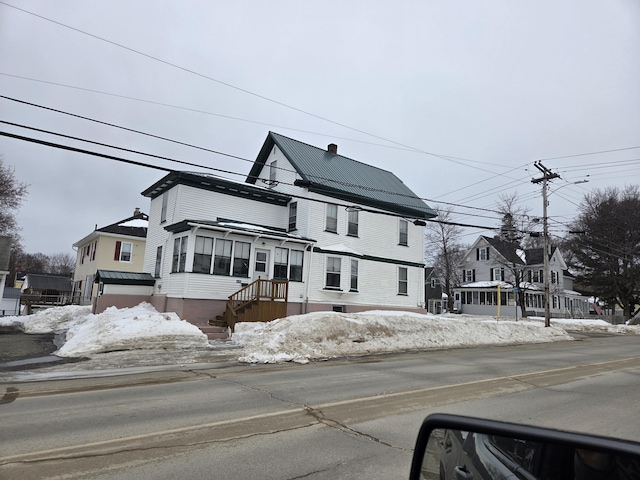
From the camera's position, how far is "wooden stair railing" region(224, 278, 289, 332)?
64.0 feet

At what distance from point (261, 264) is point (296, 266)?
7.04ft

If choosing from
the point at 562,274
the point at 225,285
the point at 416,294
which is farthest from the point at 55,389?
the point at 562,274

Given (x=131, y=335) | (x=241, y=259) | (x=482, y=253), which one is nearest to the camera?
(x=131, y=335)

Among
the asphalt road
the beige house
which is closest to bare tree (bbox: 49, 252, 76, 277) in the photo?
the beige house

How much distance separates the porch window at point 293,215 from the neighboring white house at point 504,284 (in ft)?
110

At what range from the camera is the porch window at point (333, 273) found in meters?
25.1

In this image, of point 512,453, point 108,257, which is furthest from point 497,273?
point 512,453

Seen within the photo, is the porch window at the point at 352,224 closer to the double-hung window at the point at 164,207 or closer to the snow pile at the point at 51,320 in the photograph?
the double-hung window at the point at 164,207

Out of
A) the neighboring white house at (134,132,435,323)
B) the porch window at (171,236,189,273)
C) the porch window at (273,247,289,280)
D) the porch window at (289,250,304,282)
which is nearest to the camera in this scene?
the porch window at (171,236,189,273)

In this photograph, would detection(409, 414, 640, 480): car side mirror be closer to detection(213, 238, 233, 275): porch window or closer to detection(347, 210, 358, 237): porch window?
detection(213, 238, 233, 275): porch window

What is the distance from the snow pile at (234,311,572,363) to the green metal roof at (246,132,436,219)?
326 inches

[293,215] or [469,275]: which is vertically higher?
[293,215]

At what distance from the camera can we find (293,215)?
25.9 metres

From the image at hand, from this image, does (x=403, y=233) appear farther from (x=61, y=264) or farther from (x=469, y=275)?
(x=61, y=264)
